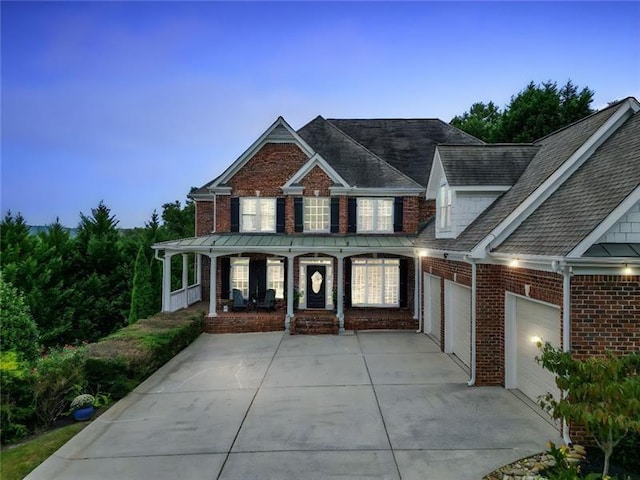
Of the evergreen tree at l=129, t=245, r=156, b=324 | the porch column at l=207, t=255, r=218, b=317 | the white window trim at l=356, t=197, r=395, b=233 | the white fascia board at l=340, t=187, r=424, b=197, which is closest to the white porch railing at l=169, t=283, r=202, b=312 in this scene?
the porch column at l=207, t=255, r=218, b=317

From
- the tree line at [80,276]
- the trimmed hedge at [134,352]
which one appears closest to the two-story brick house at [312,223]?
the trimmed hedge at [134,352]

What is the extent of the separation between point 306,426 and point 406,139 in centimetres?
1773

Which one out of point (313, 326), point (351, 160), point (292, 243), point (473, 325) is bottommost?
point (313, 326)

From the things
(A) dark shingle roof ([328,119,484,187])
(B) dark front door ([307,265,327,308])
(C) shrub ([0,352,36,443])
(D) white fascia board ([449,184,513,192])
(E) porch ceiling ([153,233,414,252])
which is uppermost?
(A) dark shingle roof ([328,119,484,187])

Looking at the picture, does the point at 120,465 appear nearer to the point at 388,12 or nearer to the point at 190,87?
the point at 388,12

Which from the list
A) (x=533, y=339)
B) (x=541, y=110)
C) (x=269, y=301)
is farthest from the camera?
(x=541, y=110)

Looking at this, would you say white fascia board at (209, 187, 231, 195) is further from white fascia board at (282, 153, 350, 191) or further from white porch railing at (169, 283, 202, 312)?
white porch railing at (169, 283, 202, 312)

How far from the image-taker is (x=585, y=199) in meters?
7.22

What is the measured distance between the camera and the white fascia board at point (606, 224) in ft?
19.5

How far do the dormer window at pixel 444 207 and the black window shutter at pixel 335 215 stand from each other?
5218mm

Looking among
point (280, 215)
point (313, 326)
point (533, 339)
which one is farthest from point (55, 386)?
point (280, 215)

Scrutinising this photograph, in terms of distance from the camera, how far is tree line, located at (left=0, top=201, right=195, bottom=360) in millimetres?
17297

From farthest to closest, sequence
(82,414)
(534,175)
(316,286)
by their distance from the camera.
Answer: (316,286), (534,175), (82,414)

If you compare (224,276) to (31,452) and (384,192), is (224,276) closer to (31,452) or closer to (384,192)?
(384,192)
